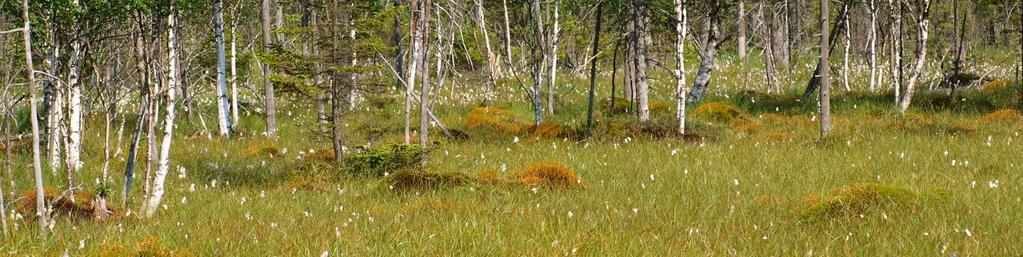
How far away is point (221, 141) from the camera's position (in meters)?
15.2

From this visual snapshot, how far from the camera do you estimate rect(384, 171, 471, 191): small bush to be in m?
9.04

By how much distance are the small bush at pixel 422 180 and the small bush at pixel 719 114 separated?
303 inches

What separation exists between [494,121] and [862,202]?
9524mm

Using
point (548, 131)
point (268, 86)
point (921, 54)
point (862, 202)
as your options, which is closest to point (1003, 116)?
point (921, 54)

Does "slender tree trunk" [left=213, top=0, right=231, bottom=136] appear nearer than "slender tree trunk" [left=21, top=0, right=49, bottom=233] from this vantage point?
No

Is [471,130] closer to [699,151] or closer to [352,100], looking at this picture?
[699,151]

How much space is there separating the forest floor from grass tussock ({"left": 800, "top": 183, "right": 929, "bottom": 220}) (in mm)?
17

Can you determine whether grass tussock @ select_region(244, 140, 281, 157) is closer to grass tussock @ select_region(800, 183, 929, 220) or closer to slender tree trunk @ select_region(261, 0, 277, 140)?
slender tree trunk @ select_region(261, 0, 277, 140)

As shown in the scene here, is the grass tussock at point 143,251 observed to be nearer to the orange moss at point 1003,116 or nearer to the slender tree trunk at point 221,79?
the slender tree trunk at point 221,79

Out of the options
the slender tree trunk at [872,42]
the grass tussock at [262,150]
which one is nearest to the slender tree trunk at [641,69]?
the grass tussock at [262,150]

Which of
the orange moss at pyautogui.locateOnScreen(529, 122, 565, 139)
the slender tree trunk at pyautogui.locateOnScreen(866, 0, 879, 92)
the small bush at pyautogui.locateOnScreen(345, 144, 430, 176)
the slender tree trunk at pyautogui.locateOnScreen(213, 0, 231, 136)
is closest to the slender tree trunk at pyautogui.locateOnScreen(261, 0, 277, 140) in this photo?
the slender tree trunk at pyautogui.locateOnScreen(213, 0, 231, 136)

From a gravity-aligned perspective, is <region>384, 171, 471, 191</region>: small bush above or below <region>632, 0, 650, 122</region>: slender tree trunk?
below

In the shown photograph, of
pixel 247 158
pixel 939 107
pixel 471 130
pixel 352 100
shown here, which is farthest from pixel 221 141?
pixel 939 107

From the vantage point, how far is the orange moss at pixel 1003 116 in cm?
1454
